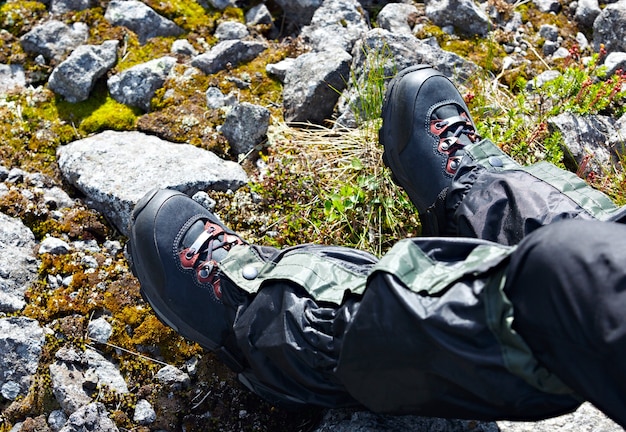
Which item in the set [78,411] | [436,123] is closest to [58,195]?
[78,411]

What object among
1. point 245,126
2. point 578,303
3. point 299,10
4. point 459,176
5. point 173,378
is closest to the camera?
point 578,303

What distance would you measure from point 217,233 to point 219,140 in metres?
1.02

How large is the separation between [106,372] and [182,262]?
27.2 inches

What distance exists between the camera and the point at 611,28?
468 centimetres

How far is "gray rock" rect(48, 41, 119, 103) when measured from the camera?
4199 mm

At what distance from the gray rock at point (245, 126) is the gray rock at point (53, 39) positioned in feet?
4.36

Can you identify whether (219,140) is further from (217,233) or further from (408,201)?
(408,201)

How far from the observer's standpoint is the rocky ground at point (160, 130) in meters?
3.14

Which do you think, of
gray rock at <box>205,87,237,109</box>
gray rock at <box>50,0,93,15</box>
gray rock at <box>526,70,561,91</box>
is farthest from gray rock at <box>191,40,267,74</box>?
A: gray rock at <box>526,70,561,91</box>

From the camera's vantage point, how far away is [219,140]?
4.12 m

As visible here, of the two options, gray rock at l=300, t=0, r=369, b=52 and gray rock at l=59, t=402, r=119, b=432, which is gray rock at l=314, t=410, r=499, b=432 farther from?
gray rock at l=300, t=0, r=369, b=52

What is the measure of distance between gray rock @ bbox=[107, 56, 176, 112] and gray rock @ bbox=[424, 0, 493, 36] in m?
2.15

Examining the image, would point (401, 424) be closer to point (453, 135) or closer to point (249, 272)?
point (249, 272)

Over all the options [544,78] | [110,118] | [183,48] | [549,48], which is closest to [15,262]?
[110,118]
